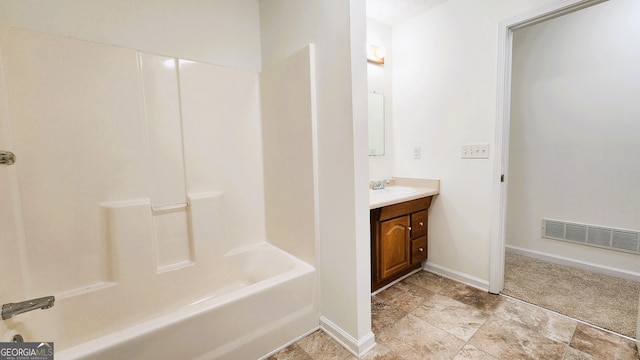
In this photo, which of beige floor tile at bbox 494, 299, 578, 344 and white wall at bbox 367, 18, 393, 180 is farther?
white wall at bbox 367, 18, 393, 180

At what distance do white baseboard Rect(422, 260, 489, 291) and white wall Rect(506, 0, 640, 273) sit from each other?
3.50 feet

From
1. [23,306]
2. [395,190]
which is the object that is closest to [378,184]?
[395,190]

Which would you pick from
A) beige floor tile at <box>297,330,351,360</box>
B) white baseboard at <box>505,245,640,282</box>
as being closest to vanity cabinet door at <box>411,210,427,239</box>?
beige floor tile at <box>297,330,351,360</box>

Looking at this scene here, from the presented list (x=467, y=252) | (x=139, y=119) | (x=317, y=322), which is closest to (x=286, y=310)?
(x=317, y=322)

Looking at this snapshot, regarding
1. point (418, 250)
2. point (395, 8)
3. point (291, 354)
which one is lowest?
point (291, 354)

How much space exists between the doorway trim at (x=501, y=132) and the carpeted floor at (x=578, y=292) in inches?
9.8

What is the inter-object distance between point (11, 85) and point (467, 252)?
3088 millimetres

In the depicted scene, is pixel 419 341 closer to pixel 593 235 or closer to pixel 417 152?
pixel 417 152

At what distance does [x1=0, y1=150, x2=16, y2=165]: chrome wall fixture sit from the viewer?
3.74ft

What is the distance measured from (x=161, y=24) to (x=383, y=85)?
1.86 m

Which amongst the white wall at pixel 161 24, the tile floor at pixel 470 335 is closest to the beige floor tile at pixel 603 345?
the tile floor at pixel 470 335

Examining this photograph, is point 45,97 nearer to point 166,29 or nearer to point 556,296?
point 166,29

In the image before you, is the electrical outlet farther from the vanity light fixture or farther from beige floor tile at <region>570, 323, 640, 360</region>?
beige floor tile at <region>570, 323, 640, 360</region>

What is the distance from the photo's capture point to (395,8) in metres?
2.16
